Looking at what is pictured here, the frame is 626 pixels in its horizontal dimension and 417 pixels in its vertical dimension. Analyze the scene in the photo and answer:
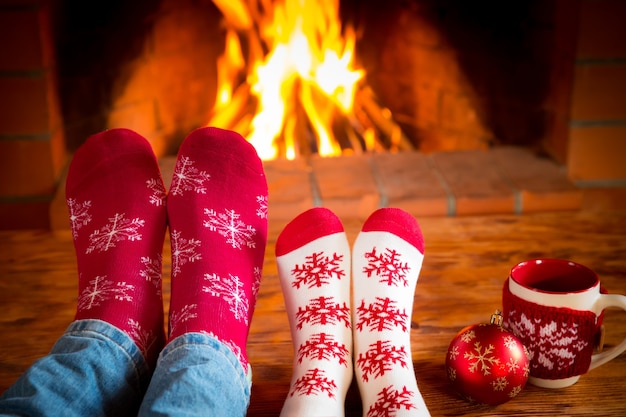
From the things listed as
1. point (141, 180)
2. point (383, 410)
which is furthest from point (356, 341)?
point (141, 180)

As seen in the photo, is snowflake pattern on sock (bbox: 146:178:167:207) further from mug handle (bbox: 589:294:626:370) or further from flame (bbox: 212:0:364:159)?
flame (bbox: 212:0:364:159)

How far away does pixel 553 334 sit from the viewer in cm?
85

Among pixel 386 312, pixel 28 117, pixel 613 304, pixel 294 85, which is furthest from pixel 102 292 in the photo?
pixel 294 85

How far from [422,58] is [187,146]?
94cm

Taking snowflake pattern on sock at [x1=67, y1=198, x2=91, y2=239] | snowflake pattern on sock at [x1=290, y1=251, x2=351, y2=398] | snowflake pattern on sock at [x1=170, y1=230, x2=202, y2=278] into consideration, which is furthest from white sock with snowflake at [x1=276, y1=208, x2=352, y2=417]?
snowflake pattern on sock at [x1=67, y1=198, x2=91, y2=239]

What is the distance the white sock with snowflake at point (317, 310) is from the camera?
84 centimetres

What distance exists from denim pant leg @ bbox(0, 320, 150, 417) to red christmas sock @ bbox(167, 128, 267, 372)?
6 cm

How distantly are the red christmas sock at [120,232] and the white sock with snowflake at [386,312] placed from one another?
0.86 ft

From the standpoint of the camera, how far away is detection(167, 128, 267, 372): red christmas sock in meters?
0.87

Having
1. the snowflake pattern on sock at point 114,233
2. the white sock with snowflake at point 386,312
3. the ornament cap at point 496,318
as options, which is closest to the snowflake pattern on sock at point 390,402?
the white sock with snowflake at point 386,312

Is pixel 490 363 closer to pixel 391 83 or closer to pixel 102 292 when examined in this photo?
pixel 102 292

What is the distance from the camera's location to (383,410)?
2.67 feet

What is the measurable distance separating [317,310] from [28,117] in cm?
85

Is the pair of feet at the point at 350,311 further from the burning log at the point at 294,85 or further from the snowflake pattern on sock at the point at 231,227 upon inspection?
the burning log at the point at 294,85
